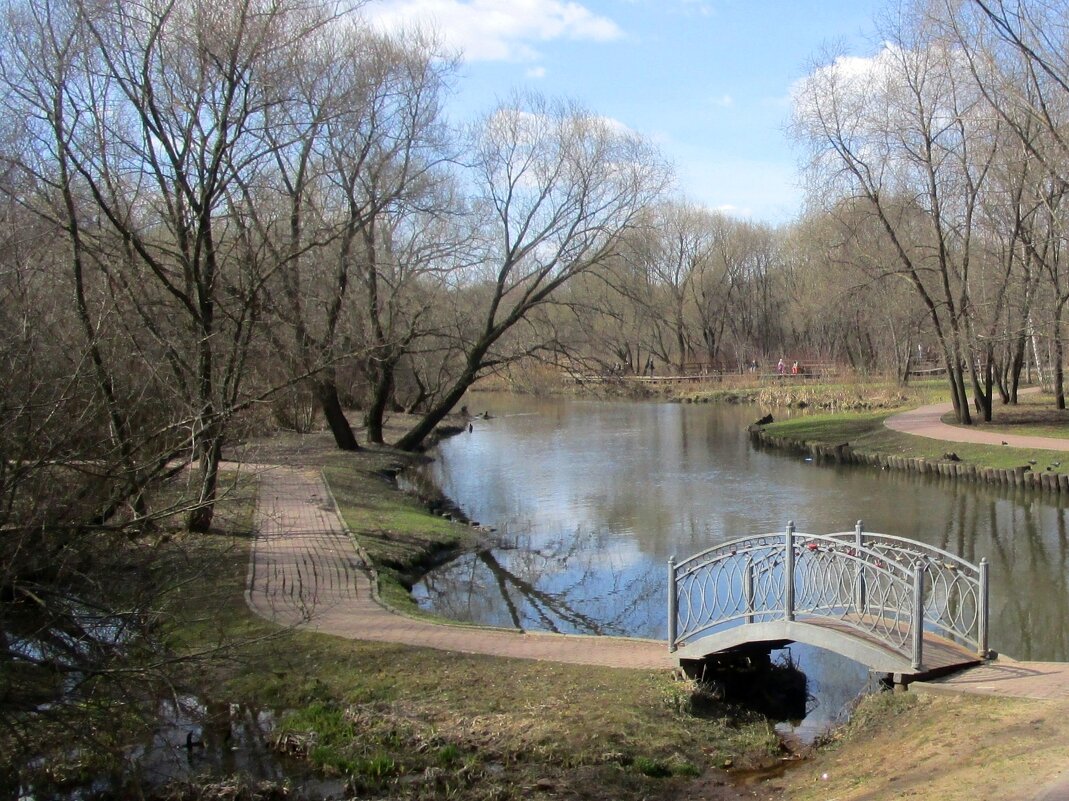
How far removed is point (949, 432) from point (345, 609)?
2272 cm

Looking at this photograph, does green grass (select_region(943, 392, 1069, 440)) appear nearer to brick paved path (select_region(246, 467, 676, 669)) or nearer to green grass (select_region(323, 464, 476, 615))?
green grass (select_region(323, 464, 476, 615))

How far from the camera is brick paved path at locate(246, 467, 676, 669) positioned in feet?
31.4

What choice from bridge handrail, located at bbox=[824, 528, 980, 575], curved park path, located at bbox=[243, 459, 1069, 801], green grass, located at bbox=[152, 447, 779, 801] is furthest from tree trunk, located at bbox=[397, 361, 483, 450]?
bridge handrail, located at bbox=[824, 528, 980, 575]

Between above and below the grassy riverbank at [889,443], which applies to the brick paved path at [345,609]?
below

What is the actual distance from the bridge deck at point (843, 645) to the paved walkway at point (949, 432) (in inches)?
731

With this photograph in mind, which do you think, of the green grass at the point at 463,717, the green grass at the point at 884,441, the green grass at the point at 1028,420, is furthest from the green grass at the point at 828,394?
the green grass at the point at 463,717

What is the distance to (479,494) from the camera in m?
23.5

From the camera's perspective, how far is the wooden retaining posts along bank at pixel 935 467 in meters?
22.0

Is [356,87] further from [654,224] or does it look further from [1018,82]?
[1018,82]

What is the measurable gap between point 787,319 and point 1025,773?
6849 centimetres

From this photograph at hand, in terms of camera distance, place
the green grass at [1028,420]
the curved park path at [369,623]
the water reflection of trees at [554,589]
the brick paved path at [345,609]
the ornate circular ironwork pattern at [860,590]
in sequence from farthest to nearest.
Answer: the green grass at [1028,420]
the water reflection of trees at [554,589]
the brick paved path at [345,609]
the ornate circular ironwork pattern at [860,590]
the curved park path at [369,623]

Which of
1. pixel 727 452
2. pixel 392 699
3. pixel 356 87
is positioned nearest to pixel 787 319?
pixel 727 452

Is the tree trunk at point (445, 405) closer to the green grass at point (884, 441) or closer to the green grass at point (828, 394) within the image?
the green grass at point (884, 441)

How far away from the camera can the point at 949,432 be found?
28906 millimetres
